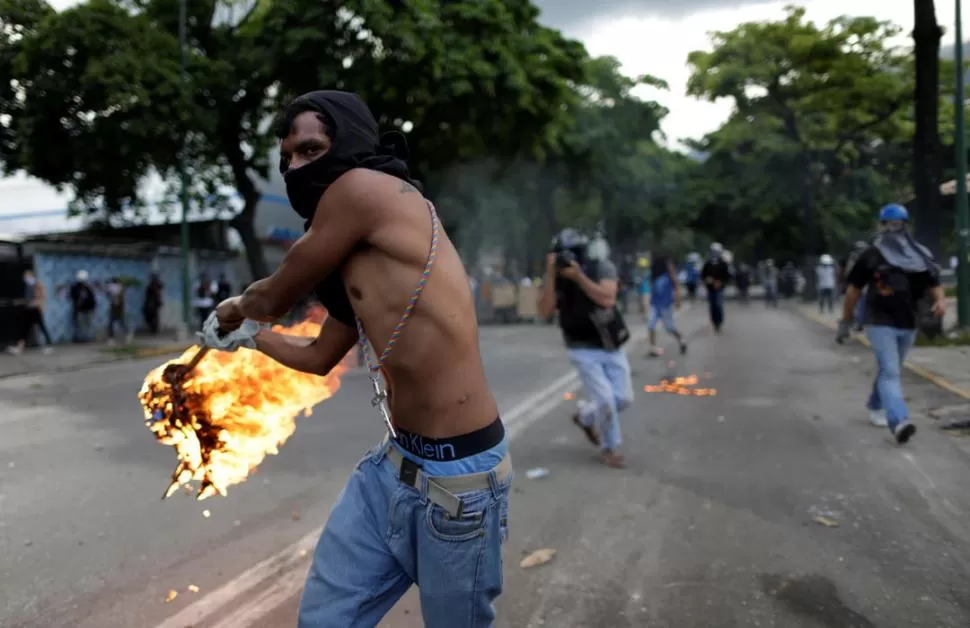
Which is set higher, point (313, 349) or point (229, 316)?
point (229, 316)

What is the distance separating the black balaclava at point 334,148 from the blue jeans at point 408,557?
29.9 inches

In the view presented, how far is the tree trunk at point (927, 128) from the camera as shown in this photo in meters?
14.0

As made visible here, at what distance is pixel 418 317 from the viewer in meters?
2.06

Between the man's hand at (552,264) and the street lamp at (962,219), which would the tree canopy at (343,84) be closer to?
the street lamp at (962,219)

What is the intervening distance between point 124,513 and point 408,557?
363 centimetres

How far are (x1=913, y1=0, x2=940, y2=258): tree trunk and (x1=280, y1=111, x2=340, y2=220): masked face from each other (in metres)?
14.3

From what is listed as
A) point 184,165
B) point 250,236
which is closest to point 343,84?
point 184,165

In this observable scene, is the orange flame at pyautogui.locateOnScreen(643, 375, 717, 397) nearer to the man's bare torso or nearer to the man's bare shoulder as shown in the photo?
the man's bare torso

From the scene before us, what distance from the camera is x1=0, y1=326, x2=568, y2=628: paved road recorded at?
12.4 feet

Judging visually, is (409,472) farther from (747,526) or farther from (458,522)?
(747,526)

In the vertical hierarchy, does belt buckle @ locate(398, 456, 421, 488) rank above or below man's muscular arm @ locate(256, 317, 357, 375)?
below

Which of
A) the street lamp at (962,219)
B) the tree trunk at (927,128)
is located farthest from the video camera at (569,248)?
the street lamp at (962,219)

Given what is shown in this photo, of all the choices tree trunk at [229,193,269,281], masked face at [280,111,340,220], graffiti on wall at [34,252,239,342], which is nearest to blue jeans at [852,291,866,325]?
masked face at [280,111,340,220]

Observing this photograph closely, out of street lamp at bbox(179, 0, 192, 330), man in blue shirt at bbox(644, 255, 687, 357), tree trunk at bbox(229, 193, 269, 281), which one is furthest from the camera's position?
tree trunk at bbox(229, 193, 269, 281)
